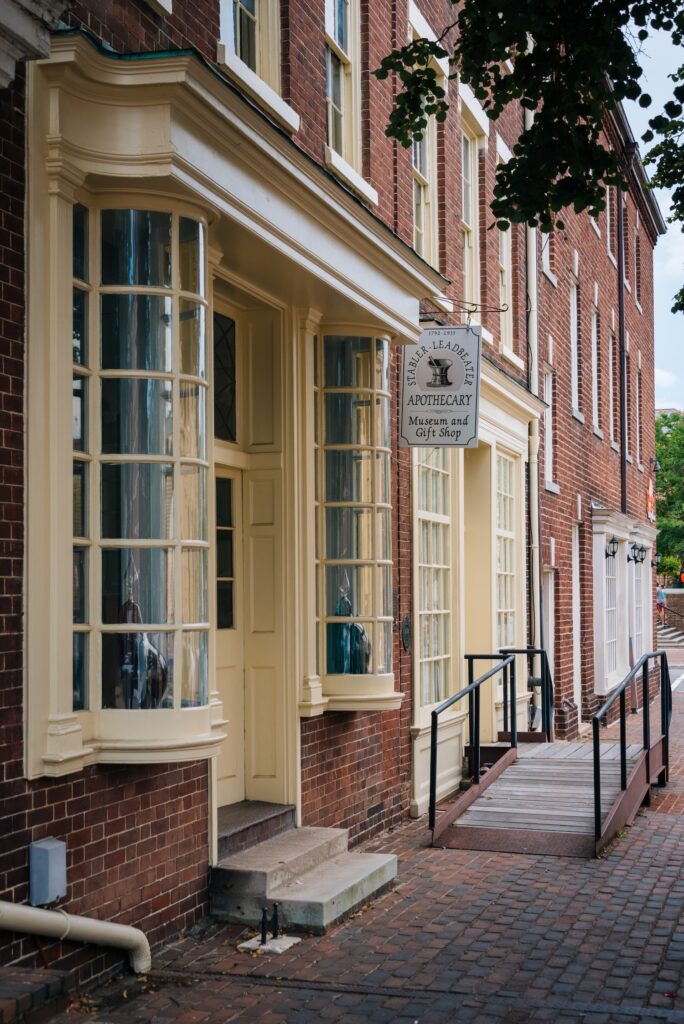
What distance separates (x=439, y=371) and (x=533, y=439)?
582 cm

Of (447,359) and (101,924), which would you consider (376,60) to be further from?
(101,924)

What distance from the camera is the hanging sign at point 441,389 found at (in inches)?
435

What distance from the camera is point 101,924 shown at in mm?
6047

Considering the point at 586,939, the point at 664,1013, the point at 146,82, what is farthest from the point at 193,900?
the point at 146,82

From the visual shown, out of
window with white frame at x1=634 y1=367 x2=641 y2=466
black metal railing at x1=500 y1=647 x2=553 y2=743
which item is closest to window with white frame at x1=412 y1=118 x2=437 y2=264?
black metal railing at x1=500 y1=647 x2=553 y2=743

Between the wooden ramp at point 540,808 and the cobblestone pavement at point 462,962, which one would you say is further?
the wooden ramp at point 540,808

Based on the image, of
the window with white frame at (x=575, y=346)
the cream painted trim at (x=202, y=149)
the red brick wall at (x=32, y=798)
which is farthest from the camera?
the window with white frame at (x=575, y=346)

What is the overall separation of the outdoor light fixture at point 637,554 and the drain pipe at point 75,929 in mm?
19902

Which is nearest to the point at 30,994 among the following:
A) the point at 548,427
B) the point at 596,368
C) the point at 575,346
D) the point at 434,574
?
the point at 434,574

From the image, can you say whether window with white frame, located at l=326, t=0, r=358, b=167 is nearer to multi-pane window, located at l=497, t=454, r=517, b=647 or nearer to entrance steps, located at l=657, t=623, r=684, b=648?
multi-pane window, located at l=497, t=454, r=517, b=647

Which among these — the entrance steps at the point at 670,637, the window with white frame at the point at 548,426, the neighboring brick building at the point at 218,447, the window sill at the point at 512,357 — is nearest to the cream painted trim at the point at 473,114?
the neighboring brick building at the point at 218,447

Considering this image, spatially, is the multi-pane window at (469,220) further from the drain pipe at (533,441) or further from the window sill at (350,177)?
the window sill at (350,177)

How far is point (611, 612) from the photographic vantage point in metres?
23.5

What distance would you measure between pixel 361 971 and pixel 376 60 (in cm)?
717
